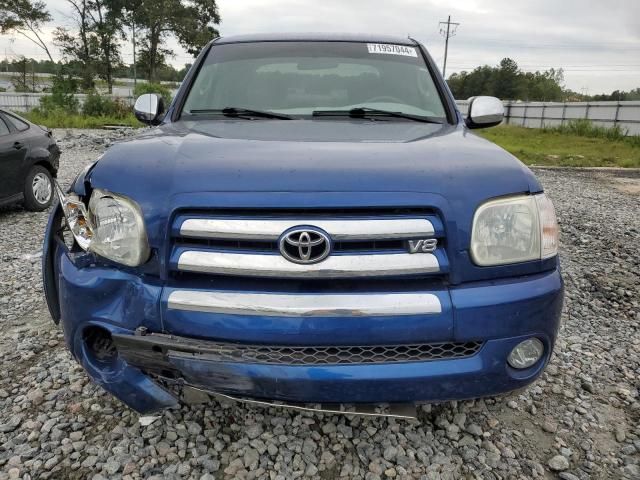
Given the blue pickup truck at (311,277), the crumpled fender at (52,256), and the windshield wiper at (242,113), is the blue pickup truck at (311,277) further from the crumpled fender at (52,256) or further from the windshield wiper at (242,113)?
the windshield wiper at (242,113)

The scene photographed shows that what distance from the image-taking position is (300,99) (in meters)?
2.87

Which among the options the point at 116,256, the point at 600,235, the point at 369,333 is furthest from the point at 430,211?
the point at 600,235

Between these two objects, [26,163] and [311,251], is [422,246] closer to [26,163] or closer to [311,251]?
[311,251]

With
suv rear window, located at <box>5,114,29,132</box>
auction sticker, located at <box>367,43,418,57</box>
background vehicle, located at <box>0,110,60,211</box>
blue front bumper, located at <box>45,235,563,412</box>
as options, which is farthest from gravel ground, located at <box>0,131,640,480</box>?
suv rear window, located at <box>5,114,29,132</box>

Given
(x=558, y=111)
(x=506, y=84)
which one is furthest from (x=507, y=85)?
(x=558, y=111)

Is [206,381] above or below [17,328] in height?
Result: above

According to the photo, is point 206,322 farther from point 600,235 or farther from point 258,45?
point 600,235

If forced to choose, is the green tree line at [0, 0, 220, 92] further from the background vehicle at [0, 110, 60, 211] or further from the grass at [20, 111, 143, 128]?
the background vehicle at [0, 110, 60, 211]

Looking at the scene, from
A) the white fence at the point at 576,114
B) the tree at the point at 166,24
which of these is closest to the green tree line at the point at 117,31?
the tree at the point at 166,24

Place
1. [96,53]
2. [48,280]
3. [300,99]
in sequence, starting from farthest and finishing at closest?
[96,53]
[300,99]
[48,280]

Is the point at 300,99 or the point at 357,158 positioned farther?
the point at 300,99

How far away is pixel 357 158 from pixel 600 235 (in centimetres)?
474

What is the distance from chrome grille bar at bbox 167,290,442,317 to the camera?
5.28 ft

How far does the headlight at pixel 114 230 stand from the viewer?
5.70ft
